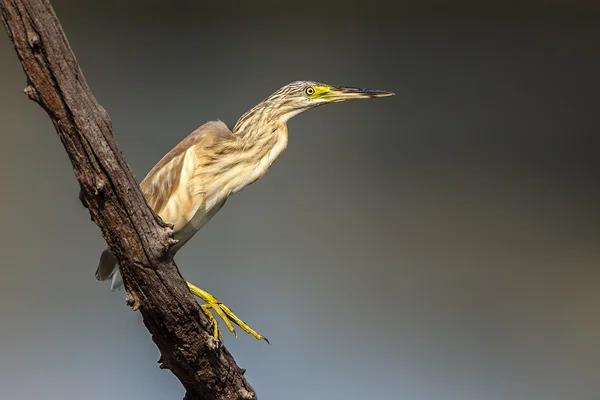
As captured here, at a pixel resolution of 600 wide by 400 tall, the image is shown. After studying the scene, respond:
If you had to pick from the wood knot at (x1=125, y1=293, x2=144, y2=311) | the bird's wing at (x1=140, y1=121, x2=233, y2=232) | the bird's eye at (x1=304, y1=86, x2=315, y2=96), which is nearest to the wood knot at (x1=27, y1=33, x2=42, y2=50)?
the wood knot at (x1=125, y1=293, x2=144, y2=311)

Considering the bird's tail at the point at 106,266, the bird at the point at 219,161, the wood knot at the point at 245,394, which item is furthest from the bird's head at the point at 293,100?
the wood knot at the point at 245,394

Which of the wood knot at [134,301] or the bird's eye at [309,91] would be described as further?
the bird's eye at [309,91]

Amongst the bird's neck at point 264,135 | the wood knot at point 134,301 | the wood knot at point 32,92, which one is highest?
the bird's neck at point 264,135

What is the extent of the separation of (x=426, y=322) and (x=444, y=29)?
94 cm

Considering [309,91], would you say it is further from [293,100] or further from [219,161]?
[219,161]

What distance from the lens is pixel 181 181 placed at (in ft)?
4.92

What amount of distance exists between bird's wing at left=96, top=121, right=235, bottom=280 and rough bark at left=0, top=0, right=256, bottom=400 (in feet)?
0.94

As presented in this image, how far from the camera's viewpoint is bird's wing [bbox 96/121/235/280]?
1.49 meters

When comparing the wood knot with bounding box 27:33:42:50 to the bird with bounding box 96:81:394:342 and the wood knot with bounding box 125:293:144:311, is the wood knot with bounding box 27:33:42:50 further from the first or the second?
the bird with bounding box 96:81:394:342

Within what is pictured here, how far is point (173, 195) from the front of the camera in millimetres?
1504

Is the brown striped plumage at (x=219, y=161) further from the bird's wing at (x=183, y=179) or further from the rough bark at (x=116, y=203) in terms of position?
the rough bark at (x=116, y=203)

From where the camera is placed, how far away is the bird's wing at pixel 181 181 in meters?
1.49

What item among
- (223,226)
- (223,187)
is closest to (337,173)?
(223,226)

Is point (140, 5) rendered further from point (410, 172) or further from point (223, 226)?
point (410, 172)
